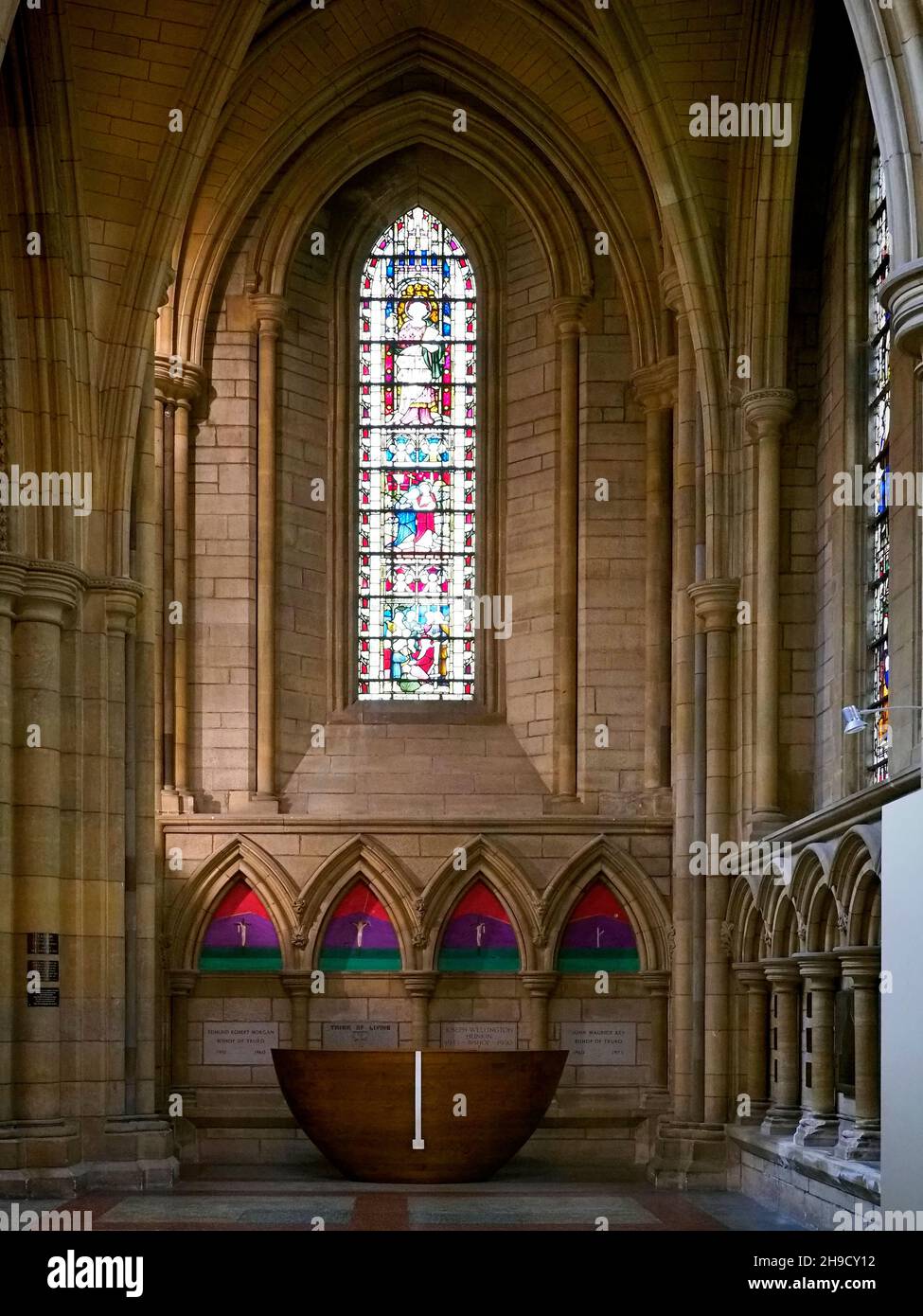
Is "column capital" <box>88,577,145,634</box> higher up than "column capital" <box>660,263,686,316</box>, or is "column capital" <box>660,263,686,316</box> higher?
"column capital" <box>660,263,686,316</box>

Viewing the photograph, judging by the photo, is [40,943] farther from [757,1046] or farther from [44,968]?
[757,1046]

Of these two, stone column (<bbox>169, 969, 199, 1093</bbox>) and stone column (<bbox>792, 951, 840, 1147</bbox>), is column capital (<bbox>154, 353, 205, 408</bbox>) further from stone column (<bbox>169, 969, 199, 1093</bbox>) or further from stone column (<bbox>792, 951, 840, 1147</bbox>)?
stone column (<bbox>792, 951, 840, 1147</bbox>)

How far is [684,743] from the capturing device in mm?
16562

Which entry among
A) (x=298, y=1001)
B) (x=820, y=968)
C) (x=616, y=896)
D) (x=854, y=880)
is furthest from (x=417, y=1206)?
(x=616, y=896)

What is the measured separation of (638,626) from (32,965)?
21.3 feet

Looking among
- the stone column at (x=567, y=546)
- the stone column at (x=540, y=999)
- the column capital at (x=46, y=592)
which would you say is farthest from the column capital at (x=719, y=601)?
the column capital at (x=46, y=592)

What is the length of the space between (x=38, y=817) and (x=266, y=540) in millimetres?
5111

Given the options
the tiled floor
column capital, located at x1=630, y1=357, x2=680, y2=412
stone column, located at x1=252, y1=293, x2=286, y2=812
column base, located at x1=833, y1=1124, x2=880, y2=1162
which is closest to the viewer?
column base, located at x1=833, y1=1124, x2=880, y2=1162

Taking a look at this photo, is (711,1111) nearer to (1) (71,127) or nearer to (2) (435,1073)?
(2) (435,1073)

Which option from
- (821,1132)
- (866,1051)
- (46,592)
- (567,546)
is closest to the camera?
(866,1051)

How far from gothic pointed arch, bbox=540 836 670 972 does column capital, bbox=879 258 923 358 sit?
8.86m

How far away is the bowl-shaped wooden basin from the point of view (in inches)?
609

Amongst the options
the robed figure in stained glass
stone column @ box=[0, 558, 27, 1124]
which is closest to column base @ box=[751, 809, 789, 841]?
stone column @ box=[0, 558, 27, 1124]

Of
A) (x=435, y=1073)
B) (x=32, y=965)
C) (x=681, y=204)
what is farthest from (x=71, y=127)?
(x=435, y=1073)
